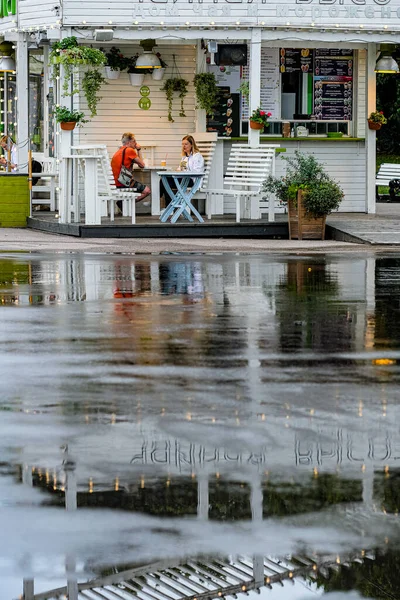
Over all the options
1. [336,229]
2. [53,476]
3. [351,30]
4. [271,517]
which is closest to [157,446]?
[53,476]

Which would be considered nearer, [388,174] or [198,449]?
[198,449]

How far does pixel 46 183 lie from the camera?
1033 inches

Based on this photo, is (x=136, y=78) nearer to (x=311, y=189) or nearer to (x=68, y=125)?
(x=68, y=125)

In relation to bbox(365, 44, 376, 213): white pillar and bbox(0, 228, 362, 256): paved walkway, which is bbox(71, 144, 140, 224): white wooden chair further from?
bbox(365, 44, 376, 213): white pillar

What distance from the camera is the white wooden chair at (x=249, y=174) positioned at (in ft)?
70.9

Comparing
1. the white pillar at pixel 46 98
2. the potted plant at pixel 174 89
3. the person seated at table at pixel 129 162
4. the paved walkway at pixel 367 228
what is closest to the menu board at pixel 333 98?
the paved walkway at pixel 367 228

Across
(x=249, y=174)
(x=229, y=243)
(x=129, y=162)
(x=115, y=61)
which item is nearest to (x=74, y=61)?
(x=129, y=162)

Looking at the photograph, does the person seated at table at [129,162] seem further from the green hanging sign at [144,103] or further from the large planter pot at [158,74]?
the large planter pot at [158,74]

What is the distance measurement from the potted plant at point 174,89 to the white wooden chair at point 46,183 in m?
2.40

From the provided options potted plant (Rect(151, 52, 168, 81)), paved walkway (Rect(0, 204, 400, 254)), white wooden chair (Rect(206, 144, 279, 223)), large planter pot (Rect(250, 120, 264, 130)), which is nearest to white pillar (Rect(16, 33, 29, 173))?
potted plant (Rect(151, 52, 168, 81))

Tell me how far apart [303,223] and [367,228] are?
1.07 m

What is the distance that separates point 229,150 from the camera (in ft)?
78.4

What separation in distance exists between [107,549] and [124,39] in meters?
18.5

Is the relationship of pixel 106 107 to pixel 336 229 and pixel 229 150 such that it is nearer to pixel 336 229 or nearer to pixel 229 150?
pixel 229 150
